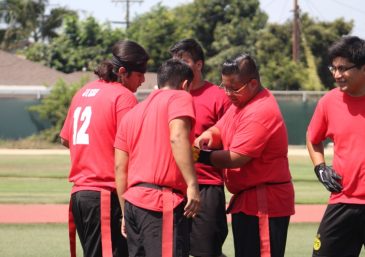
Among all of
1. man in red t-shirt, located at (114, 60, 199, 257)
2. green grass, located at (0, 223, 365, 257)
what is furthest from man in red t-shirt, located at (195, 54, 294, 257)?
green grass, located at (0, 223, 365, 257)

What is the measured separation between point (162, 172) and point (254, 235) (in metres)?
A: 0.96

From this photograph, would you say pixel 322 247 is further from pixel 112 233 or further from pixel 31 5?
pixel 31 5

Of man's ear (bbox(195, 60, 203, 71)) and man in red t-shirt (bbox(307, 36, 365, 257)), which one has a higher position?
man's ear (bbox(195, 60, 203, 71))

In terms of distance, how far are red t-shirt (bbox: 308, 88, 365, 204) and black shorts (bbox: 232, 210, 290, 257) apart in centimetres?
46

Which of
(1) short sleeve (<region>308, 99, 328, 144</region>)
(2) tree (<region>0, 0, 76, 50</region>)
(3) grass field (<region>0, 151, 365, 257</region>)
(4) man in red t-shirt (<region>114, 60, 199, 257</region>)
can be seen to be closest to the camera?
(4) man in red t-shirt (<region>114, 60, 199, 257</region>)

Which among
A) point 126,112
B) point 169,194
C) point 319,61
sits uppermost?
point 126,112

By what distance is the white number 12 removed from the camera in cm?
639

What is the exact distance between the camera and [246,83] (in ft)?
20.6

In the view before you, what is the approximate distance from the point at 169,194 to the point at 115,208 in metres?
0.75

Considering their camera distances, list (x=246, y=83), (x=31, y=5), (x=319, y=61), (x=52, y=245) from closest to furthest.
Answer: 1. (x=246, y=83)
2. (x=52, y=245)
3. (x=319, y=61)
4. (x=31, y=5)

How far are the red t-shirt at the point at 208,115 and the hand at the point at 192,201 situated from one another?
1548mm

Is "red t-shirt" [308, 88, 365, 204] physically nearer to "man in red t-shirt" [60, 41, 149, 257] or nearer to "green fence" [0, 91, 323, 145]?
"man in red t-shirt" [60, 41, 149, 257]

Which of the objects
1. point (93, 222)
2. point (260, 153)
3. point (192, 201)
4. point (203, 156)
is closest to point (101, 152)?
point (93, 222)

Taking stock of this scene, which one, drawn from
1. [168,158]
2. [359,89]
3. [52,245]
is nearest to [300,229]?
[52,245]
